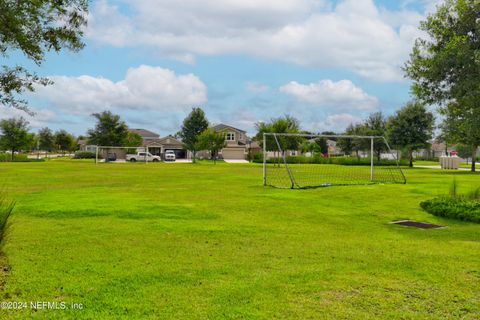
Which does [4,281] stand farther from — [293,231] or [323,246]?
[293,231]

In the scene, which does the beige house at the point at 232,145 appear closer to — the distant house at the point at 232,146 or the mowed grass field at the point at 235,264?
the distant house at the point at 232,146

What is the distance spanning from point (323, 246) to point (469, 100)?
7.27m

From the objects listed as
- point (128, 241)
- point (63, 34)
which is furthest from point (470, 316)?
point (63, 34)

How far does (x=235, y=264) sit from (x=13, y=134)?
62.8 metres

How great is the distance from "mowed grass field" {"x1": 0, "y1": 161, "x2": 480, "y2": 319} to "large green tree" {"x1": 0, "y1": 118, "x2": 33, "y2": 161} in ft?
178

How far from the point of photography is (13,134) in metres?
60.1

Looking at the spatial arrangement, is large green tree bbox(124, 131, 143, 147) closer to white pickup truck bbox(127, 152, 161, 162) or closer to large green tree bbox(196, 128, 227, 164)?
white pickup truck bbox(127, 152, 161, 162)

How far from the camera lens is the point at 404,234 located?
9.56m

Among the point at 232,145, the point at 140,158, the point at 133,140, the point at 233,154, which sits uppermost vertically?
the point at 133,140

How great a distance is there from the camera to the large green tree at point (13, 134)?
59688 millimetres

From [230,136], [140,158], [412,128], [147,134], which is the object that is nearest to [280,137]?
[412,128]

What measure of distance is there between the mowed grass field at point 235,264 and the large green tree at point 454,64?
11.9 ft

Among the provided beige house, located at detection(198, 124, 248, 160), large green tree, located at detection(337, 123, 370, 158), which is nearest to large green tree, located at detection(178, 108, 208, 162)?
beige house, located at detection(198, 124, 248, 160)

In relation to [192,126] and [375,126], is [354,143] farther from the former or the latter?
[192,126]
